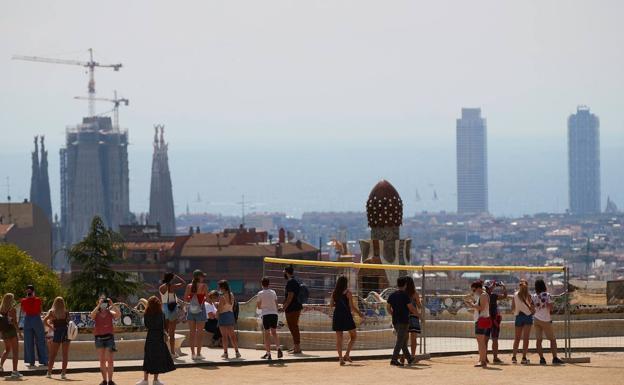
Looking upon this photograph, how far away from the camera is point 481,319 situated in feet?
81.8

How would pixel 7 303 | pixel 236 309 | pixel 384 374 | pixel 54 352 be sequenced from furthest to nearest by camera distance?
pixel 236 309, pixel 7 303, pixel 54 352, pixel 384 374

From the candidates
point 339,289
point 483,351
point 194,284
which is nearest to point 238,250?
point 194,284

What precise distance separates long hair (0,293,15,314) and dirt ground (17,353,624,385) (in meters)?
1.18

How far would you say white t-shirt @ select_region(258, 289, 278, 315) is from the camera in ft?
87.7

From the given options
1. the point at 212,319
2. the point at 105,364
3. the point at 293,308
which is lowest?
the point at 105,364

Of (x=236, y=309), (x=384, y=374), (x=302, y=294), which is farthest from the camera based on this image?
(x=236, y=309)

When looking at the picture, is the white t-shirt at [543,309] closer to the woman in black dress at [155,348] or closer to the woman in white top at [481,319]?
the woman in white top at [481,319]

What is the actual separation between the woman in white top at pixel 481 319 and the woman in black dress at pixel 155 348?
4.78 meters

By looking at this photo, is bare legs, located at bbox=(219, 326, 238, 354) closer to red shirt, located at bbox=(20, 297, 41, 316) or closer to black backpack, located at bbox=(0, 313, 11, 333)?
red shirt, located at bbox=(20, 297, 41, 316)

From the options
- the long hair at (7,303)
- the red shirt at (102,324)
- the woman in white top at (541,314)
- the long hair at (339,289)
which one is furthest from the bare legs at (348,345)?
the long hair at (7,303)

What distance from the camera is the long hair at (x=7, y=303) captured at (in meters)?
24.9

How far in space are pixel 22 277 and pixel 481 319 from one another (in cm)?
3884

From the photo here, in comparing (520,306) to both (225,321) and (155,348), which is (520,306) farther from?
(155,348)

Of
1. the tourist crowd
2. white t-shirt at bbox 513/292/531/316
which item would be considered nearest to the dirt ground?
the tourist crowd
